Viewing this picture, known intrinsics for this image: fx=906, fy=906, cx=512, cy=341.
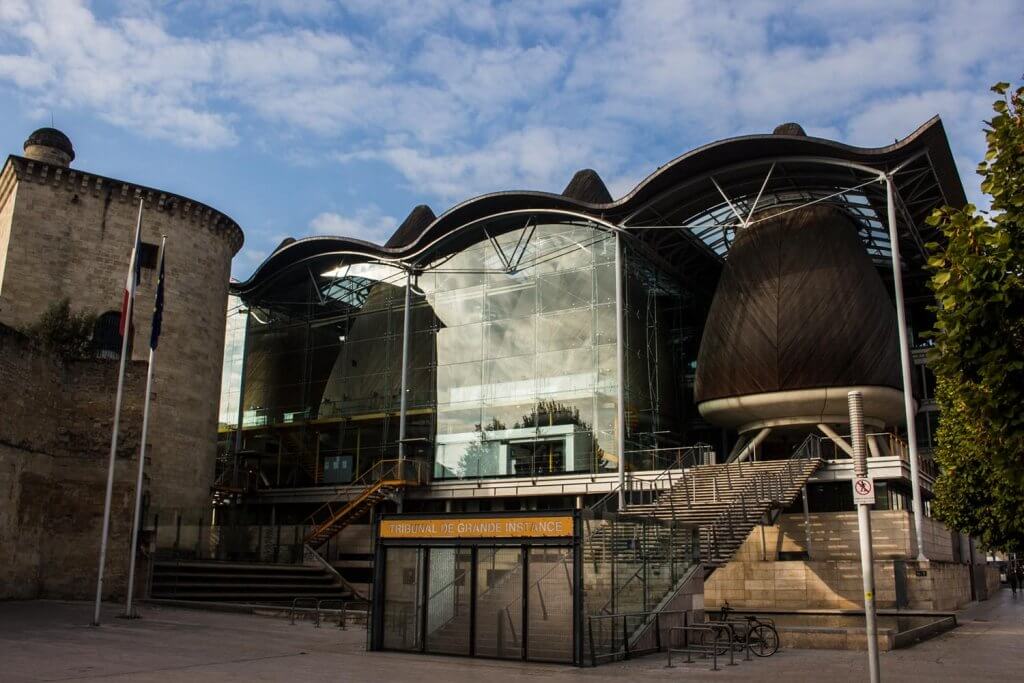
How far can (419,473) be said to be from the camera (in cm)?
3872

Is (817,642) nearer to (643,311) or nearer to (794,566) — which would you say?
(794,566)

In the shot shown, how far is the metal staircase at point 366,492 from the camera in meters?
36.6

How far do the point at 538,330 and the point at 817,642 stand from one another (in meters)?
22.2

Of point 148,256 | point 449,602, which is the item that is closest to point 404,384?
point 148,256

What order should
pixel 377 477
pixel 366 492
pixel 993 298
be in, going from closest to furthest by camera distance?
pixel 993 298, pixel 366 492, pixel 377 477

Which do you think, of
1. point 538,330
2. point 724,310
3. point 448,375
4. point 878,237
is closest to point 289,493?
point 448,375

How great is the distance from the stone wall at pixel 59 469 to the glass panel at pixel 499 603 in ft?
49.5

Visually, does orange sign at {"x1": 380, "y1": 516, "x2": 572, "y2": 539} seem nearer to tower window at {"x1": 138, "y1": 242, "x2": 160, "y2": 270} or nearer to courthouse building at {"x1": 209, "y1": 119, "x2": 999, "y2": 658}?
courthouse building at {"x1": 209, "y1": 119, "x2": 999, "y2": 658}

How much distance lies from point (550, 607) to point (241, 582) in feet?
60.3

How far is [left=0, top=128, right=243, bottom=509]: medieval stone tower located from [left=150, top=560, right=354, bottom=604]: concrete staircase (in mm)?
4798

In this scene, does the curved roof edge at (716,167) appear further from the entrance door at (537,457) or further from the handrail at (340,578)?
the handrail at (340,578)

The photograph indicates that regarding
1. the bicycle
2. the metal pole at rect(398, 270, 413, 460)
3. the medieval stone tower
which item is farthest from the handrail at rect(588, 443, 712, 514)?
the medieval stone tower

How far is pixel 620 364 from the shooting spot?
35094 millimetres

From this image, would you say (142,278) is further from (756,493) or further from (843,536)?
(843,536)
